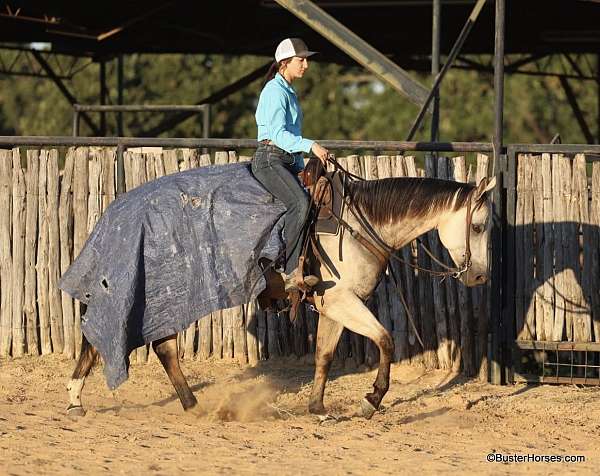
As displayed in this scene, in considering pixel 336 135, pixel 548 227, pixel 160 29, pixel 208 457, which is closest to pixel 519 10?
pixel 160 29

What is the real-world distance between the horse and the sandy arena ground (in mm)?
298

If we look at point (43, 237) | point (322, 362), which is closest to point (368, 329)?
point (322, 362)

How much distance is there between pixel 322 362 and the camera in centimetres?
848

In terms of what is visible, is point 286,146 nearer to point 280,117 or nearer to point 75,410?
point 280,117

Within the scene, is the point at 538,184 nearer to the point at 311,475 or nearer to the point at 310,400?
the point at 310,400

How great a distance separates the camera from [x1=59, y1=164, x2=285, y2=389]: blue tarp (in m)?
8.17

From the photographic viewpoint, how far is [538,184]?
992 centimetres

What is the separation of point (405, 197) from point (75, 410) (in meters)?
2.98

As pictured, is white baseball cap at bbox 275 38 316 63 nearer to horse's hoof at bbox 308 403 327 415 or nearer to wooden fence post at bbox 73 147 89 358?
horse's hoof at bbox 308 403 327 415

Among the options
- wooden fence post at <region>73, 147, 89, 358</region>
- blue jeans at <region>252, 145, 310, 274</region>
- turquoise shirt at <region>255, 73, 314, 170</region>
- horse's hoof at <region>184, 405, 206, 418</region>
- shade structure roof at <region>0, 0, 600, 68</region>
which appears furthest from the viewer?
shade structure roof at <region>0, 0, 600, 68</region>

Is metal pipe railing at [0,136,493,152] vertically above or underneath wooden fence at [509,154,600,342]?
above

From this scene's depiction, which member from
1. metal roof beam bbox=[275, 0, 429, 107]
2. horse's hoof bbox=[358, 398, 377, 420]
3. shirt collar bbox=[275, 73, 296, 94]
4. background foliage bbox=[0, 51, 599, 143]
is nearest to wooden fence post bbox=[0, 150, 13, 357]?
metal roof beam bbox=[275, 0, 429, 107]

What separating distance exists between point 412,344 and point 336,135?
26.7 meters

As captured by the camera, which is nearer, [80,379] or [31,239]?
[80,379]
